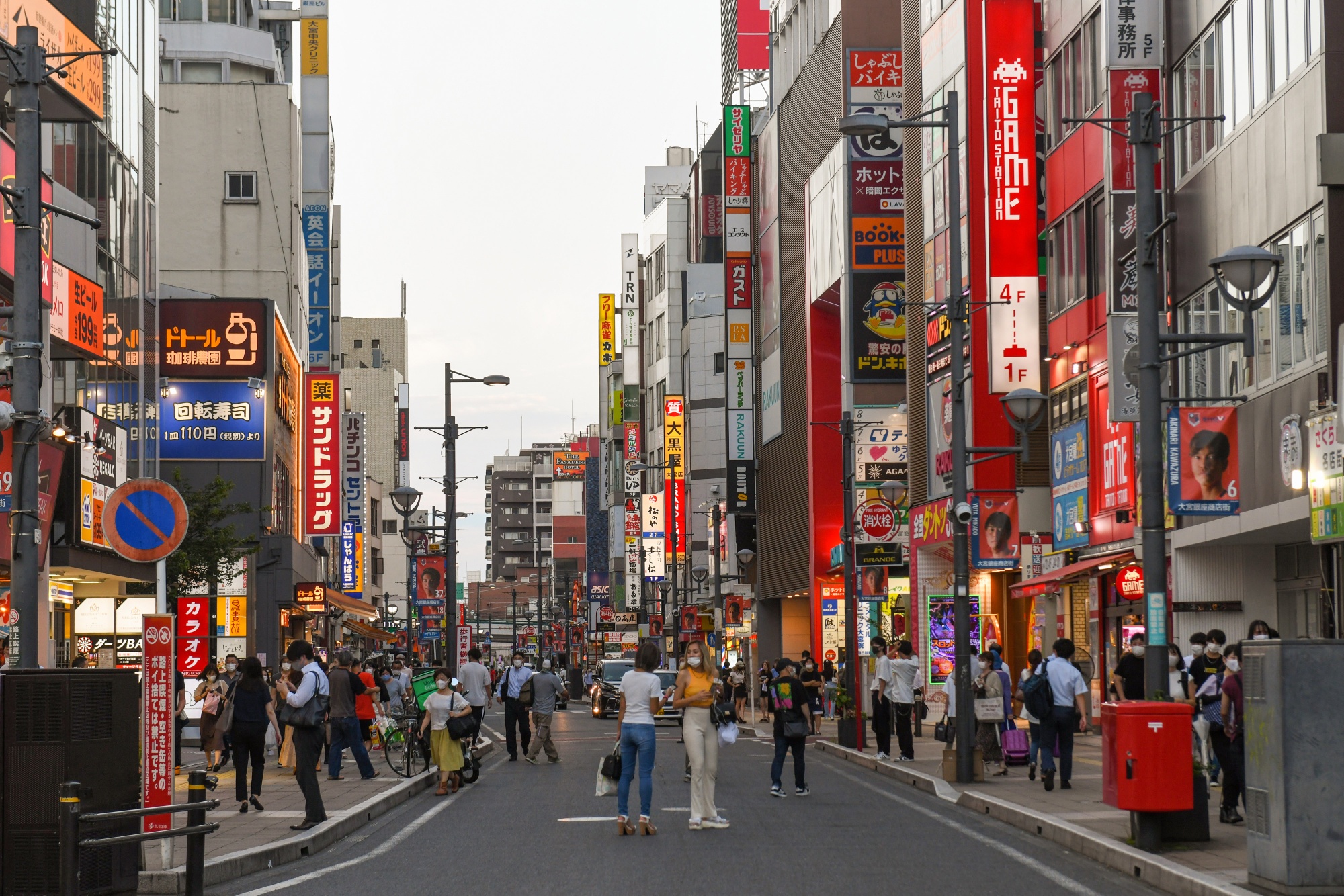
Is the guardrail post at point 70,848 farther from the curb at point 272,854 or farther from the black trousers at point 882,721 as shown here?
the black trousers at point 882,721

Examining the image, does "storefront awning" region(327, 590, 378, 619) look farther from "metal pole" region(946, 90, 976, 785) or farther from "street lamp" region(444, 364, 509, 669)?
"metal pole" region(946, 90, 976, 785)

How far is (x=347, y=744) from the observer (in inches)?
997

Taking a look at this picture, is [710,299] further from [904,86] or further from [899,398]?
[904,86]

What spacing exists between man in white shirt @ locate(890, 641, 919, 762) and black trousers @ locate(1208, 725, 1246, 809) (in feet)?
32.8

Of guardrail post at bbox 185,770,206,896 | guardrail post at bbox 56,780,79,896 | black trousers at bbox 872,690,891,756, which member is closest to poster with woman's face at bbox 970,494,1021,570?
black trousers at bbox 872,690,891,756

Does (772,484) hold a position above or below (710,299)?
below

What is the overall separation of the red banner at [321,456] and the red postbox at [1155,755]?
5215 cm

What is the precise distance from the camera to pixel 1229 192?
27.0 meters

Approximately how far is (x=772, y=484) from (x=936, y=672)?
86.3 ft

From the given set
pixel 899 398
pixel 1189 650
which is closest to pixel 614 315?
pixel 899 398

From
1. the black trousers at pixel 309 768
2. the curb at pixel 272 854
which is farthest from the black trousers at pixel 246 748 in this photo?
the black trousers at pixel 309 768

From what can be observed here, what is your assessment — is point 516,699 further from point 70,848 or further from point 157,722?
point 70,848

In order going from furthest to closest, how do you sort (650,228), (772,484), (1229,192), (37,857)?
(650,228)
(772,484)
(1229,192)
(37,857)

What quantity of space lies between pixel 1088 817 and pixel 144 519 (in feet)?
29.6
